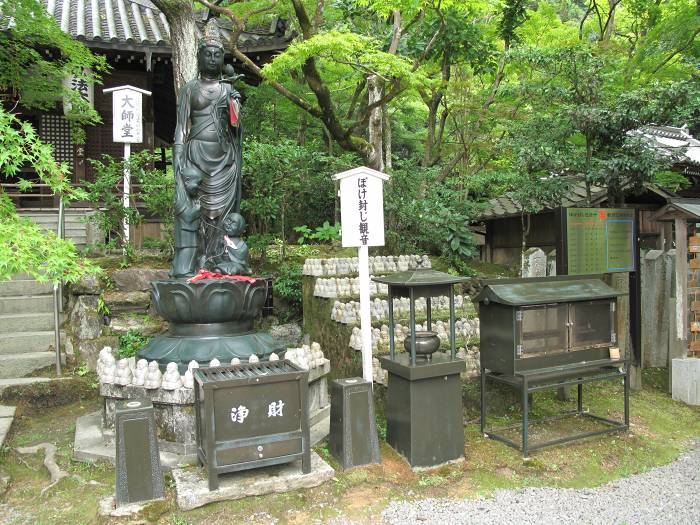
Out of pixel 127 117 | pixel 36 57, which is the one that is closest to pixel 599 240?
pixel 127 117

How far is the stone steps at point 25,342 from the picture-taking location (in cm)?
782

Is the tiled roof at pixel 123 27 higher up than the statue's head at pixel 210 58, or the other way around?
the tiled roof at pixel 123 27

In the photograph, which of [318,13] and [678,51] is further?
[318,13]

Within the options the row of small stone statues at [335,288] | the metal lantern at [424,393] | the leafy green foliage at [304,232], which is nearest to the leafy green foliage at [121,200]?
the leafy green foliage at [304,232]

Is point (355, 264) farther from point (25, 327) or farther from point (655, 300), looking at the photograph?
point (25, 327)

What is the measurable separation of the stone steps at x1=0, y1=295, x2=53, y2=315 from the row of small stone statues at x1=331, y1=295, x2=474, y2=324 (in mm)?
4673

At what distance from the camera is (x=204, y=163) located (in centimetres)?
653

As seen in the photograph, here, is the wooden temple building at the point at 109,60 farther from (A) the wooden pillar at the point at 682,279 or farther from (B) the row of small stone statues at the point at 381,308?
(A) the wooden pillar at the point at 682,279

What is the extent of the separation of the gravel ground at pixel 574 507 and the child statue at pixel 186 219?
364cm

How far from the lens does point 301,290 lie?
379 inches

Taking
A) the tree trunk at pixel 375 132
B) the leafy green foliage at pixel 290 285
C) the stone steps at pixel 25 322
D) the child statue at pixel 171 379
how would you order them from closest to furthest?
the child statue at pixel 171 379 < the stone steps at pixel 25 322 < the leafy green foliage at pixel 290 285 < the tree trunk at pixel 375 132

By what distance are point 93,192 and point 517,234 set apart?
337 inches

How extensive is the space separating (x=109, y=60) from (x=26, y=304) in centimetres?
597

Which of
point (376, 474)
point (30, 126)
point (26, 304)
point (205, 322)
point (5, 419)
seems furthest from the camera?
point (26, 304)
